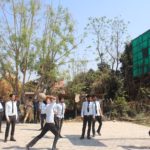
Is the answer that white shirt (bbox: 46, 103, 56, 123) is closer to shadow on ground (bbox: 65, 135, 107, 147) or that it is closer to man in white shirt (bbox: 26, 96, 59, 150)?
man in white shirt (bbox: 26, 96, 59, 150)

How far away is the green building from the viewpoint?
16.6m

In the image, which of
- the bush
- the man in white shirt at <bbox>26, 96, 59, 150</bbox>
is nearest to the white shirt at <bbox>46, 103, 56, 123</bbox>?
the man in white shirt at <bbox>26, 96, 59, 150</bbox>

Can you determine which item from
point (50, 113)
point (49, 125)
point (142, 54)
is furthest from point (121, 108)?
point (49, 125)

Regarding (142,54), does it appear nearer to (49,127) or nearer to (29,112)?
(49,127)

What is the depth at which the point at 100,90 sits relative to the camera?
41.3m

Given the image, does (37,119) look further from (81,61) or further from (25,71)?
(81,61)

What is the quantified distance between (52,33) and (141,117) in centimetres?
943

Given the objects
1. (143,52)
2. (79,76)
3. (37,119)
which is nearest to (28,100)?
(37,119)

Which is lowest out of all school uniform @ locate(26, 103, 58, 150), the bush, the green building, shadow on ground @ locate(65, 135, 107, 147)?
shadow on ground @ locate(65, 135, 107, 147)

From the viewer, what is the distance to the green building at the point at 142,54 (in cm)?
1661

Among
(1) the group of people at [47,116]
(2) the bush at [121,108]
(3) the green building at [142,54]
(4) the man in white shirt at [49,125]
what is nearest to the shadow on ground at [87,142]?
(1) the group of people at [47,116]

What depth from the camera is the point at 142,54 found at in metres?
17.1

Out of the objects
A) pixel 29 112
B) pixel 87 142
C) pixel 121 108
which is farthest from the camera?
pixel 121 108

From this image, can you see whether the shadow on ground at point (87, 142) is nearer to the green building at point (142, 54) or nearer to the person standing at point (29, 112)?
the green building at point (142, 54)
